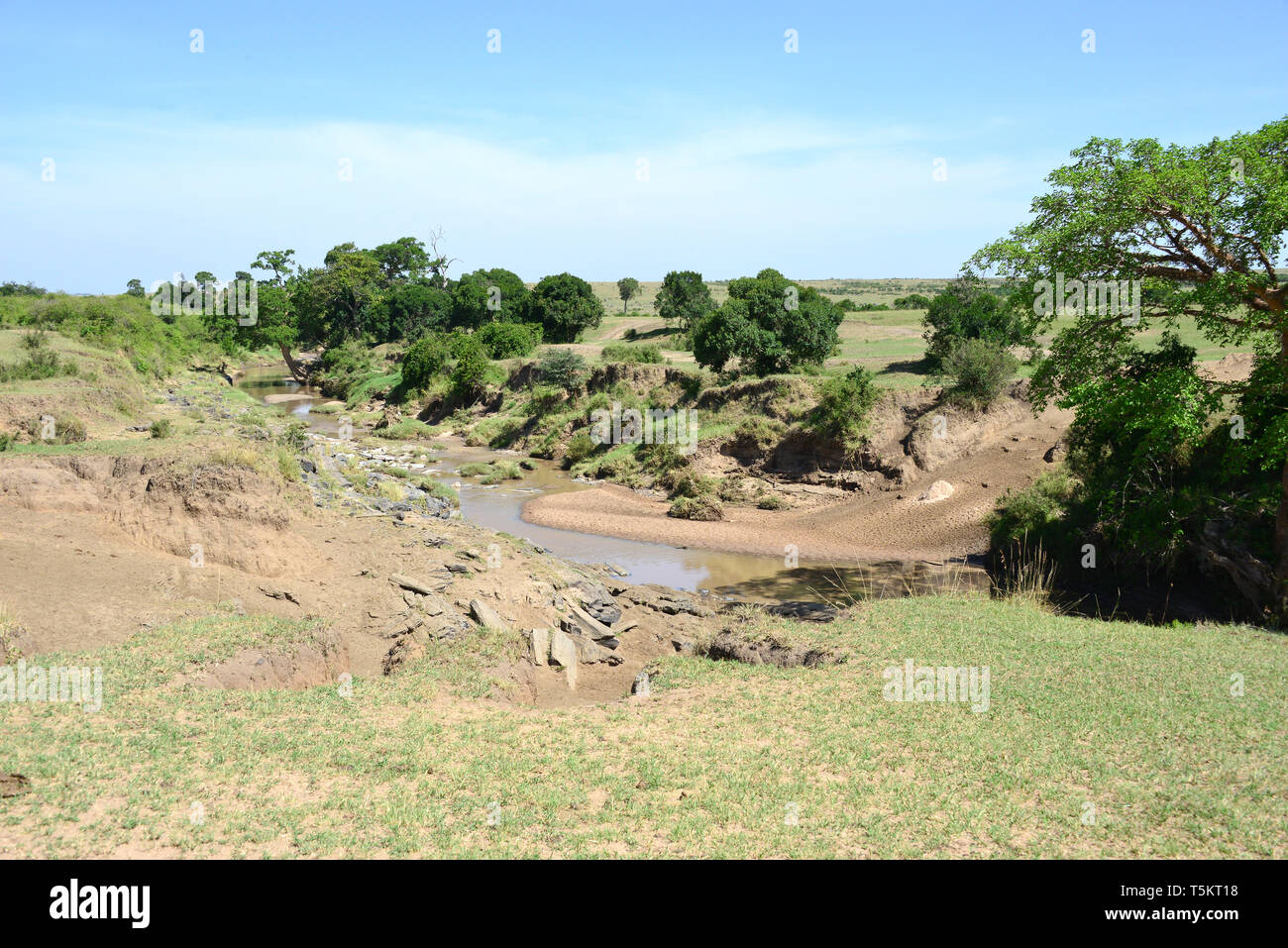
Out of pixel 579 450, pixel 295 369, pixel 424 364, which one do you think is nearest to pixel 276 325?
pixel 295 369

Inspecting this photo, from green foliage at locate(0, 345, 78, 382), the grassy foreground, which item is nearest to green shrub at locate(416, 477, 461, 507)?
green foliage at locate(0, 345, 78, 382)

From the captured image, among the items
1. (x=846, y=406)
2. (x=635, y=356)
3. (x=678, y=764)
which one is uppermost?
(x=635, y=356)

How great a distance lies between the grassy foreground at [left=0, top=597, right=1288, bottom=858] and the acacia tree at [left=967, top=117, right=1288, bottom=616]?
5983mm

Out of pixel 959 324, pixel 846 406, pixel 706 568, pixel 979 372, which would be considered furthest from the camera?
pixel 959 324

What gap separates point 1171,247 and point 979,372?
12.7 m

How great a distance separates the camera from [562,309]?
2485 inches

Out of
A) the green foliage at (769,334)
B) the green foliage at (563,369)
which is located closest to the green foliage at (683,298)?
the green foliage at (563,369)

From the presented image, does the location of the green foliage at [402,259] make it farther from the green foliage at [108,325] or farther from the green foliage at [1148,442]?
the green foliage at [1148,442]

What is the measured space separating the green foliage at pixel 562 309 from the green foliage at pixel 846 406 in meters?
36.5

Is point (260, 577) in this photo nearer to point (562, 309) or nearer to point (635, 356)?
point (635, 356)

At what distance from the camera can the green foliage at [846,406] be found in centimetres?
2870

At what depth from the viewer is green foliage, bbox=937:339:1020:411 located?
27.2 metres

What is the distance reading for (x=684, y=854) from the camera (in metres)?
6.38
